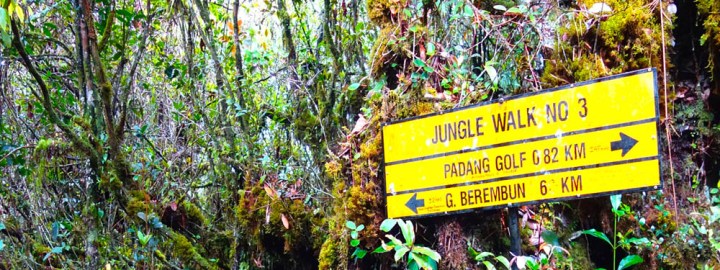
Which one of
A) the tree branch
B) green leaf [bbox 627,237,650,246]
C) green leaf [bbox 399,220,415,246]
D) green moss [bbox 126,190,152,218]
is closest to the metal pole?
green leaf [bbox 399,220,415,246]

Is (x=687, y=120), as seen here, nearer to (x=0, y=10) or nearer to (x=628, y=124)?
(x=628, y=124)

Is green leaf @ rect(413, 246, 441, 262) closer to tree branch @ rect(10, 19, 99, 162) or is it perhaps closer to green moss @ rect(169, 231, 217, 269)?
green moss @ rect(169, 231, 217, 269)

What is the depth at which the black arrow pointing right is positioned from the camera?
90.0 inches

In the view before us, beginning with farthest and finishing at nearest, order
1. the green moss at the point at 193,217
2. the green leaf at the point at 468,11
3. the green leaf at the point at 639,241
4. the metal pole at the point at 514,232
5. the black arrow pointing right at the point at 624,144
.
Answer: the green moss at the point at 193,217 < the green leaf at the point at 468,11 < the green leaf at the point at 639,241 < the metal pole at the point at 514,232 < the black arrow pointing right at the point at 624,144

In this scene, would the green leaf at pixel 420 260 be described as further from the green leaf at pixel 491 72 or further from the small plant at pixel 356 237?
the green leaf at pixel 491 72

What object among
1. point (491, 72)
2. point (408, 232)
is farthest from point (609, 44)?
point (408, 232)

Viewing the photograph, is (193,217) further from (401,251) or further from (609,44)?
(609,44)

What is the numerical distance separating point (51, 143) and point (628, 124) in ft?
11.3

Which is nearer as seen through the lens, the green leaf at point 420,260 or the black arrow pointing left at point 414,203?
the green leaf at point 420,260

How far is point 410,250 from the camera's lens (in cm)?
269

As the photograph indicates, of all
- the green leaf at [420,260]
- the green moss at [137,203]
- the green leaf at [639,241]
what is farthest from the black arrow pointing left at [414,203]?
the green moss at [137,203]

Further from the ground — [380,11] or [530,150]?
[380,11]

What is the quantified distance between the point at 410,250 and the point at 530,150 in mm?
672

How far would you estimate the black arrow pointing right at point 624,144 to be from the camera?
2.29m
